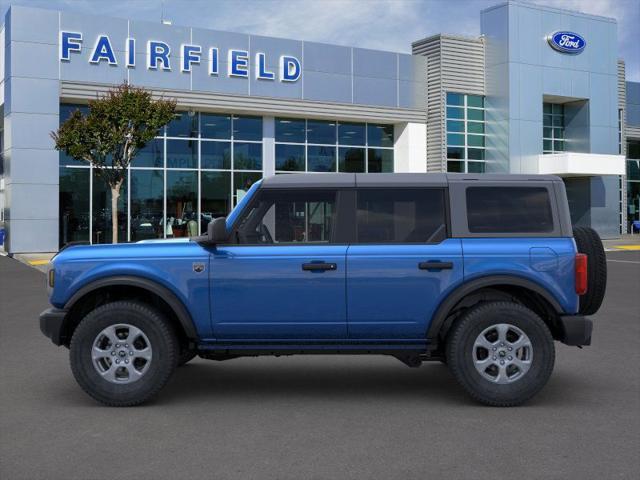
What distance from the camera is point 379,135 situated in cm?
3291

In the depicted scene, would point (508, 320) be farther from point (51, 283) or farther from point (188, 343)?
point (51, 283)

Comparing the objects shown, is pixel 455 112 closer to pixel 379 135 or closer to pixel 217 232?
pixel 379 135

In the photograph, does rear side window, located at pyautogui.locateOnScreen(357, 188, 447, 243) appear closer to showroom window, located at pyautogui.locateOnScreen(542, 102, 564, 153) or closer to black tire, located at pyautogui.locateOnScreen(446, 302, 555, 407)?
black tire, located at pyautogui.locateOnScreen(446, 302, 555, 407)

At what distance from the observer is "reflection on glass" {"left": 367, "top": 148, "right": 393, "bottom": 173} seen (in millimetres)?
32688

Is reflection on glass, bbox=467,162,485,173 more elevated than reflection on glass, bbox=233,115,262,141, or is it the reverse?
reflection on glass, bbox=233,115,262,141

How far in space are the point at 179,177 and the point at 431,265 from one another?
2342 centimetres

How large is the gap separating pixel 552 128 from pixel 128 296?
3247 centimetres

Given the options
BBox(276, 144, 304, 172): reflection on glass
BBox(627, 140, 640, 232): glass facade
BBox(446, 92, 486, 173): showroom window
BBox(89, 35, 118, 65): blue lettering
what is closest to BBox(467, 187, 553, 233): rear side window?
BBox(89, 35, 118, 65): blue lettering

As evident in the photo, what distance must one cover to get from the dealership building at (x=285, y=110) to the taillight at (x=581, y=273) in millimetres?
20752

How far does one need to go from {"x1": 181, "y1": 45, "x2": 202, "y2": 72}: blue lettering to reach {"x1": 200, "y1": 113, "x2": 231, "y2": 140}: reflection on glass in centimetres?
199

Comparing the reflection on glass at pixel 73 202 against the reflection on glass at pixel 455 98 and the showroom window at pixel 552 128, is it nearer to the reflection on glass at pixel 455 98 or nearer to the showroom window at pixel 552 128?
the reflection on glass at pixel 455 98

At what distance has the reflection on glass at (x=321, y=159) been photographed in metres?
31.3

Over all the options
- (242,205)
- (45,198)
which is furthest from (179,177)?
(242,205)

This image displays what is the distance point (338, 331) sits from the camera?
6.05m
